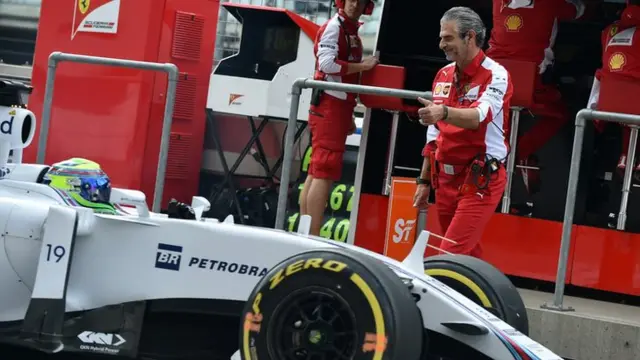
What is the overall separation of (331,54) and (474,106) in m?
1.97

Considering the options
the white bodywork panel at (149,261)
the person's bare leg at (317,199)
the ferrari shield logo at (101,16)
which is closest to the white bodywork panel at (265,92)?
the ferrari shield logo at (101,16)

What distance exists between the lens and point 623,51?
7875 mm

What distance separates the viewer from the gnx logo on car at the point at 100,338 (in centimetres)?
511

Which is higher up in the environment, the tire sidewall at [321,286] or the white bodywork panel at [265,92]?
the white bodywork panel at [265,92]

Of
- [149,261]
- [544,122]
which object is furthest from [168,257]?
[544,122]

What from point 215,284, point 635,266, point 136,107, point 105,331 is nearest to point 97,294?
point 105,331

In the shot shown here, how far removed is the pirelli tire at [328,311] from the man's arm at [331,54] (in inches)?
143

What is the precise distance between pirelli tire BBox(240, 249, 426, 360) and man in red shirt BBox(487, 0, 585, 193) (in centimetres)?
386

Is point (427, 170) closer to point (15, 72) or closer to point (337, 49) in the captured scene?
point (337, 49)

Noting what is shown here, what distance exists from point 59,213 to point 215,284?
0.71 m

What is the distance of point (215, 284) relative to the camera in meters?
4.95

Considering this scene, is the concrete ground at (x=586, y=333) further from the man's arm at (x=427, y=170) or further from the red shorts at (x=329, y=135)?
the red shorts at (x=329, y=135)

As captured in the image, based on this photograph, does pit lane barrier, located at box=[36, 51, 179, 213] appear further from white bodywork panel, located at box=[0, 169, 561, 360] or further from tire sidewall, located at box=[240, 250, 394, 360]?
tire sidewall, located at box=[240, 250, 394, 360]

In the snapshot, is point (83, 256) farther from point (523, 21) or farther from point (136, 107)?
point (136, 107)
